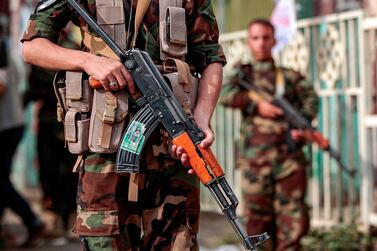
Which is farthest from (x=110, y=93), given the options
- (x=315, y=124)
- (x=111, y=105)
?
(x=315, y=124)

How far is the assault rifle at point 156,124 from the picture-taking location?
3.51 m

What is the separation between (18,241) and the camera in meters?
8.23

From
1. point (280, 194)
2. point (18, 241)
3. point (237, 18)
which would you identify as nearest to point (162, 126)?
point (280, 194)

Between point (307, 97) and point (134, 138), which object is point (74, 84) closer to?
point (134, 138)

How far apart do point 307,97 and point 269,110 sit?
0.29 meters

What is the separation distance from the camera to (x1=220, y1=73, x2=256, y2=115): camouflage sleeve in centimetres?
645

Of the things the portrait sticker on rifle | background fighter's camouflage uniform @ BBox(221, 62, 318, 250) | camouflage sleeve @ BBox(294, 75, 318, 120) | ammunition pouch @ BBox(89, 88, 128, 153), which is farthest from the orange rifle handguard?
camouflage sleeve @ BBox(294, 75, 318, 120)

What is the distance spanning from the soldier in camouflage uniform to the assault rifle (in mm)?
2811

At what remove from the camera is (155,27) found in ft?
12.1

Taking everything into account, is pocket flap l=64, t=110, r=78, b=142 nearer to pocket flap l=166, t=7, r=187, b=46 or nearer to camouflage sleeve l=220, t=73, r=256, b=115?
pocket flap l=166, t=7, r=187, b=46

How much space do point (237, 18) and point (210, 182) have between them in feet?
20.7

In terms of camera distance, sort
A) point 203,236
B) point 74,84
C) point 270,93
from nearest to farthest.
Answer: point 74,84, point 270,93, point 203,236

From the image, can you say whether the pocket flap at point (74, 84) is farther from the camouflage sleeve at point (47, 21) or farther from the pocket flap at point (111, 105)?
the camouflage sleeve at point (47, 21)

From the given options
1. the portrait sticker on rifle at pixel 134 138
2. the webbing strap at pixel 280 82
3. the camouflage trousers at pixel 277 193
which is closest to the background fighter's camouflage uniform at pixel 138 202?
the portrait sticker on rifle at pixel 134 138
